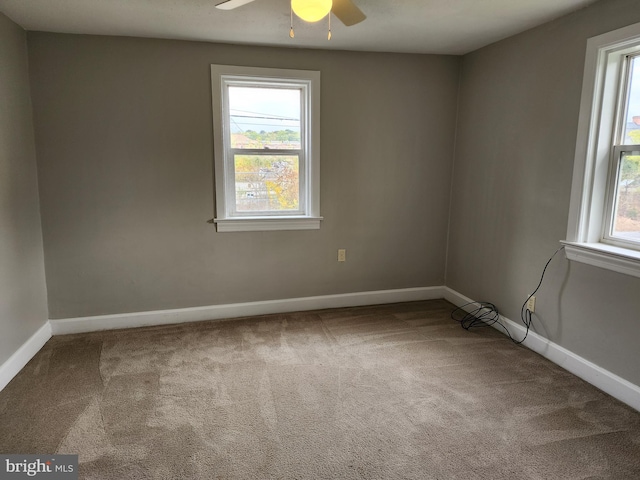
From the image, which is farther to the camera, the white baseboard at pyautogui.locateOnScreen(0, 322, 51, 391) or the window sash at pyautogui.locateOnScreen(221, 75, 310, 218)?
the window sash at pyautogui.locateOnScreen(221, 75, 310, 218)

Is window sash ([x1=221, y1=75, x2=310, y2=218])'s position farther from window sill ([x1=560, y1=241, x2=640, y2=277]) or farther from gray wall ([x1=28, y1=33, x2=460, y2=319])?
window sill ([x1=560, y1=241, x2=640, y2=277])

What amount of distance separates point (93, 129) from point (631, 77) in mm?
3544

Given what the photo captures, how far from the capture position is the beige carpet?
1842 millimetres

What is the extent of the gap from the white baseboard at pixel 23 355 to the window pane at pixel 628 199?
3778mm

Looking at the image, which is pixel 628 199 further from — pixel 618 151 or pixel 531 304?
pixel 531 304

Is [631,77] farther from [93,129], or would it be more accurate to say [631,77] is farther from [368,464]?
[93,129]

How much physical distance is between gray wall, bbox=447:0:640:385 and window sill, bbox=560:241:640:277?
5 cm

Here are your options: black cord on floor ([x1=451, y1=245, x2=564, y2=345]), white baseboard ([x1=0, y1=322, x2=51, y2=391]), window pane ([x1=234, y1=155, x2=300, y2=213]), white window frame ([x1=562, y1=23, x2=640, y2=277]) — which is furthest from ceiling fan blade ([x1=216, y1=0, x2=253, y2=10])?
black cord on floor ([x1=451, y1=245, x2=564, y2=345])

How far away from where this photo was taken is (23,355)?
8.83 ft

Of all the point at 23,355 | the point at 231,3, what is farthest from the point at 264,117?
the point at 23,355

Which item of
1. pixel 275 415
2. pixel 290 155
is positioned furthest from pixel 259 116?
pixel 275 415

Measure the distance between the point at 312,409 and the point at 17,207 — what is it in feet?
7.61

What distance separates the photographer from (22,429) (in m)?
2.04

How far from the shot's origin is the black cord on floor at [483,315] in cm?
303
